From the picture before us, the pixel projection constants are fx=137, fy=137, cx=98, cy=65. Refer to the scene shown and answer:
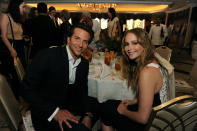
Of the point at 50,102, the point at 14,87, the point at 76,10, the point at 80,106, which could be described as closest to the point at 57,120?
the point at 50,102

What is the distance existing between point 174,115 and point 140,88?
0.27m

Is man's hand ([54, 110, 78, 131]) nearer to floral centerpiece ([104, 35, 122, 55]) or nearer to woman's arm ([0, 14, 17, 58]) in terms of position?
floral centerpiece ([104, 35, 122, 55])

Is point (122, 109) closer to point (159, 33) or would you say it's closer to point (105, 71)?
point (105, 71)

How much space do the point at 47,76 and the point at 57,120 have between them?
360mm

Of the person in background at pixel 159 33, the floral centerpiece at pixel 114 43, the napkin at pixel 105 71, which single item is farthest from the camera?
the person in background at pixel 159 33

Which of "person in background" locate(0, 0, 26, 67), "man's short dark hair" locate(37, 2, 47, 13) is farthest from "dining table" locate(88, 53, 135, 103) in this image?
"man's short dark hair" locate(37, 2, 47, 13)

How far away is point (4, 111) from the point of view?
3.10 feet

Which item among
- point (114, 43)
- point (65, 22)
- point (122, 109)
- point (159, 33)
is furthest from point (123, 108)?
point (159, 33)

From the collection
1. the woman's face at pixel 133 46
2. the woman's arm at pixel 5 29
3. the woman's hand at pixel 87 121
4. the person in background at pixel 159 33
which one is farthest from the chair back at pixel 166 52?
the person in background at pixel 159 33

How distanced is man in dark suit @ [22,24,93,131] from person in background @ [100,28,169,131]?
0.84 feet

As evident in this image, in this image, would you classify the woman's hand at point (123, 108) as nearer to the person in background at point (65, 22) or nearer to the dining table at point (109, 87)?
the dining table at point (109, 87)

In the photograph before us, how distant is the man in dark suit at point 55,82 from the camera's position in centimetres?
106

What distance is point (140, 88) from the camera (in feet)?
3.31

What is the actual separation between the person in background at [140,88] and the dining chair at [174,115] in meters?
0.17
